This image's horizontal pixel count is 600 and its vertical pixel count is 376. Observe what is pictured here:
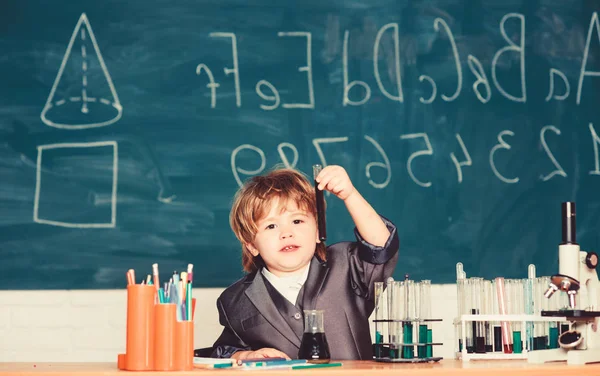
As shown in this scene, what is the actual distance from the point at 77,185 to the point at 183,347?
1634mm

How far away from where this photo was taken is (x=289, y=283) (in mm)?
2320

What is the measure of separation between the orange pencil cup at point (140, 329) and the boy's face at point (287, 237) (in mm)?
644

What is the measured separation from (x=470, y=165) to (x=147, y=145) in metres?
1.19

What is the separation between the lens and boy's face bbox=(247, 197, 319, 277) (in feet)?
7.46

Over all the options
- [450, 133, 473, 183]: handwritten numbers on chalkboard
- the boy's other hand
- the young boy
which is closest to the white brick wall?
the young boy

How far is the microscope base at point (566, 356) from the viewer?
1728mm

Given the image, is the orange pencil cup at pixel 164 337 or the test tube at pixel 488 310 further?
A: the test tube at pixel 488 310

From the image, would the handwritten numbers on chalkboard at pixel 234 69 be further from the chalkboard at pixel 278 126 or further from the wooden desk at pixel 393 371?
the wooden desk at pixel 393 371

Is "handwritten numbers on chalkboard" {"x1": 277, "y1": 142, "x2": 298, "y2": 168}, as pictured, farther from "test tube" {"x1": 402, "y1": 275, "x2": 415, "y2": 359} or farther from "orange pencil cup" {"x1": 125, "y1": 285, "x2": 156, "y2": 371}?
"orange pencil cup" {"x1": 125, "y1": 285, "x2": 156, "y2": 371}

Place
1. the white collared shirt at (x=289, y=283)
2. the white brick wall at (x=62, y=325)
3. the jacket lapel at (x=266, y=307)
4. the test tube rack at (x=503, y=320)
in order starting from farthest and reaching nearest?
the white brick wall at (x=62, y=325) < the white collared shirt at (x=289, y=283) < the jacket lapel at (x=266, y=307) < the test tube rack at (x=503, y=320)

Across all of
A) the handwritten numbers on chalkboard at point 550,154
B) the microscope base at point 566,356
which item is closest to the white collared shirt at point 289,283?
the microscope base at point 566,356

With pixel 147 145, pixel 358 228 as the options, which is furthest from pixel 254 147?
pixel 358 228

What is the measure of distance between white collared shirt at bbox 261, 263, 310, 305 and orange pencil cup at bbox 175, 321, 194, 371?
673mm

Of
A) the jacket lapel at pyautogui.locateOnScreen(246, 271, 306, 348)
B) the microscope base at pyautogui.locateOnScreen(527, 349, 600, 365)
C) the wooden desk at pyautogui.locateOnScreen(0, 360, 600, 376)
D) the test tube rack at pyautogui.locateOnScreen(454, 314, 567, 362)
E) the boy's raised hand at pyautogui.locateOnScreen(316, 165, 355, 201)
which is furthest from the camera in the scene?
the jacket lapel at pyautogui.locateOnScreen(246, 271, 306, 348)
